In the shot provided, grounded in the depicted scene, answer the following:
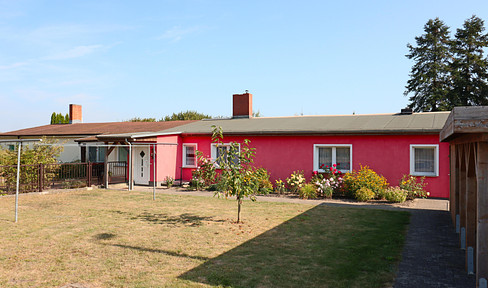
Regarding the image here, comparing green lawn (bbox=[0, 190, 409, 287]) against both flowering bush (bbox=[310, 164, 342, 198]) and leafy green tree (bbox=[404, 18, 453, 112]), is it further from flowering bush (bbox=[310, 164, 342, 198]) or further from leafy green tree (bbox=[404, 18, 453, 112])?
leafy green tree (bbox=[404, 18, 453, 112])

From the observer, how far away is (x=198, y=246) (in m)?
7.09

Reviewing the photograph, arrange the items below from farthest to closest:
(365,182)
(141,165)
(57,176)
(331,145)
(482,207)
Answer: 1. (141,165)
2. (57,176)
3. (331,145)
4. (365,182)
5. (482,207)

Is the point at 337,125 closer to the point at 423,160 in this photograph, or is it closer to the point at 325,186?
the point at 325,186

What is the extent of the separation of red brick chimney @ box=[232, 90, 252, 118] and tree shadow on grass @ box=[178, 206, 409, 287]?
1368cm

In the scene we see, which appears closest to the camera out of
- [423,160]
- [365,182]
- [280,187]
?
[365,182]

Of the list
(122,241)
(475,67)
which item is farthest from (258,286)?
(475,67)

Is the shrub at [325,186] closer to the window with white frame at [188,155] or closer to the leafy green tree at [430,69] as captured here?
the window with white frame at [188,155]

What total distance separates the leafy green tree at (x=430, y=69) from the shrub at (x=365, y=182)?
86.4ft

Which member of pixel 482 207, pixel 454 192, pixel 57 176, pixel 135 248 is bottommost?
pixel 135 248

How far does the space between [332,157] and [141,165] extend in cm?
1021

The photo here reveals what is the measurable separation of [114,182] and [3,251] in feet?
40.5

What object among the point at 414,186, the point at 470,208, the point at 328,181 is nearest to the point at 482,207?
the point at 470,208

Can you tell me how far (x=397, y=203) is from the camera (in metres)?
12.7

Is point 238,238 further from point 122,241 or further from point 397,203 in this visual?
point 397,203
